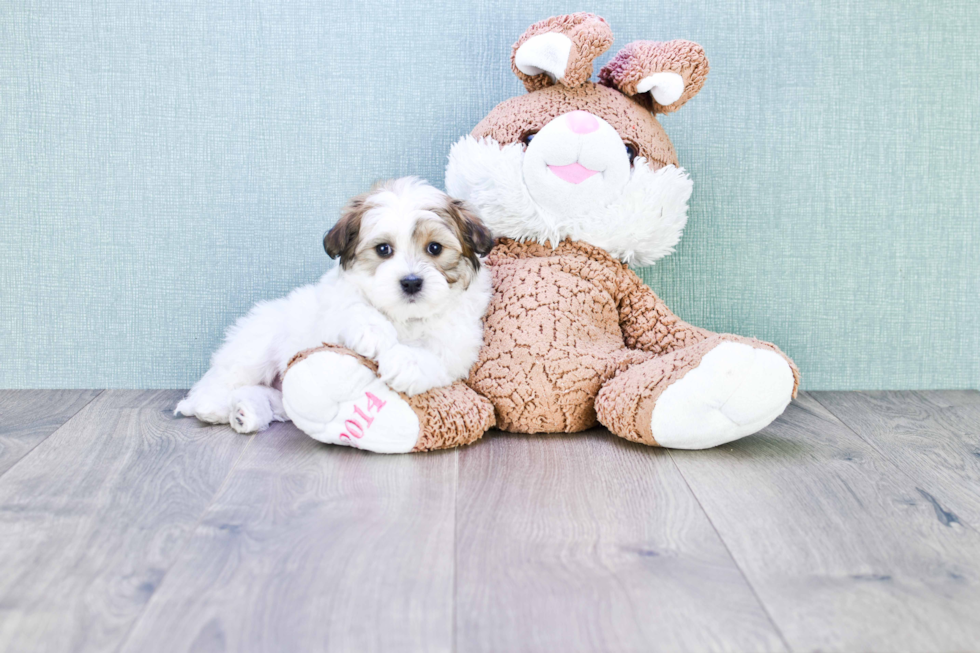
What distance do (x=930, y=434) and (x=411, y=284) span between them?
127 centimetres

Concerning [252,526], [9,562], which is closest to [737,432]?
[252,526]

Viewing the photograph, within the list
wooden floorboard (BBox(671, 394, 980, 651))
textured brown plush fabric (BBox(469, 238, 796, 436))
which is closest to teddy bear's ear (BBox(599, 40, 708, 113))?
textured brown plush fabric (BBox(469, 238, 796, 436))

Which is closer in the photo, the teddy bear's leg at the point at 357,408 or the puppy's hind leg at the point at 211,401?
the teddy bear's leg at the point at 357,408

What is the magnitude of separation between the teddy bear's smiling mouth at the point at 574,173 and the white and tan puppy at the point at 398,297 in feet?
0.79

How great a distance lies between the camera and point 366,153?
2158mm

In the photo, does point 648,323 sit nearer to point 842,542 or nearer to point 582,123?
point 582,123

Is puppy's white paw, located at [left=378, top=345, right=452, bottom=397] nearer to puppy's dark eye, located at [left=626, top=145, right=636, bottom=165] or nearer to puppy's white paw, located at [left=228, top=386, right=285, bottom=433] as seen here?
puppy's white paw, located at [left=228, top=386, right=285, bottom=433]

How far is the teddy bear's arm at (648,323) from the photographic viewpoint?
1857 millimetres

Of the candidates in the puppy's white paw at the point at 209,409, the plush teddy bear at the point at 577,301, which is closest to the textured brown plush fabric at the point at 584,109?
the plush teddy bear at the point at 577,301

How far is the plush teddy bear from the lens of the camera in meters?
1.58

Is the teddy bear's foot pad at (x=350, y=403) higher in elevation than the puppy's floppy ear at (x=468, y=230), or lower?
lower

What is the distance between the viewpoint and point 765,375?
1.57m

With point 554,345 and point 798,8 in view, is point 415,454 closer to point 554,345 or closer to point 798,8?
point 554,345

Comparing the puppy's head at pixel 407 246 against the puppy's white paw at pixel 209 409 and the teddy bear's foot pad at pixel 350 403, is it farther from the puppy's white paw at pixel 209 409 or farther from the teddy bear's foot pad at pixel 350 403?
the puppy's white paw at pixel 209 409
